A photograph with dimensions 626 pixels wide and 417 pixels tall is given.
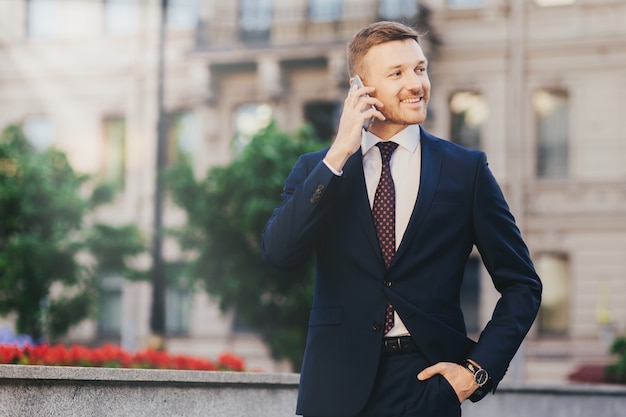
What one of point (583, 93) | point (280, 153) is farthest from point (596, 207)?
point (280, 153)

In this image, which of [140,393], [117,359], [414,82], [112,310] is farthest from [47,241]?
[414,82]

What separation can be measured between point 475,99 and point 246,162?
30.1 ft

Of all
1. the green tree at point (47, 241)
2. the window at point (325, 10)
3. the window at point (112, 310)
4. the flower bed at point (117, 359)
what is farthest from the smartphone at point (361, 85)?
the window at point (112, 310)

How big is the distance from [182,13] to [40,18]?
15.1 feet

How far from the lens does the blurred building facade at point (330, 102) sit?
26547mm

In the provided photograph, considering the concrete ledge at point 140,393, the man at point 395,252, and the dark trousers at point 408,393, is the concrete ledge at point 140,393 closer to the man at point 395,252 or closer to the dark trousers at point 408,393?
the man at point 395,252

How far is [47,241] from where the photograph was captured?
845 inches

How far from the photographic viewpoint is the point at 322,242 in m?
3.54

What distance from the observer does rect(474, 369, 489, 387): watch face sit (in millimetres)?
3402

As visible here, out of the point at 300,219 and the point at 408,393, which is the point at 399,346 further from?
the point at 300,219

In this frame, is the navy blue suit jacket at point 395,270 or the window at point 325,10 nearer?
the navy blue suit jacket at point 395,270

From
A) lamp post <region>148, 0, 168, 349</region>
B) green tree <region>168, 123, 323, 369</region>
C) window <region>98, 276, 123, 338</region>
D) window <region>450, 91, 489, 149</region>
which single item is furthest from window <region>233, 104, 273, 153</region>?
green tree <region>168, 123, 323, 369</region>

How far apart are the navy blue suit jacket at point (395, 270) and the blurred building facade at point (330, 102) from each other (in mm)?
20750

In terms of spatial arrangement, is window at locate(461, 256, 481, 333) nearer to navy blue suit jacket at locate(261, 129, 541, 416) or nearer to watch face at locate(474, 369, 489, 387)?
navy blue suit jacket at locate(261, 129, 541, 416)
